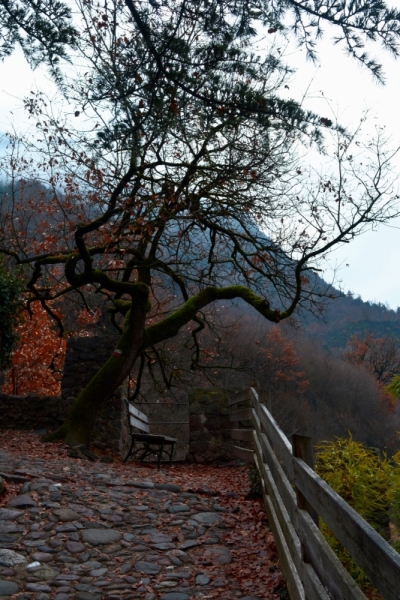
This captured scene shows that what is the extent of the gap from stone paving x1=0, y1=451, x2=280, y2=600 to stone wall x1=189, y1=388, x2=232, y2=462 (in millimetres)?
3724

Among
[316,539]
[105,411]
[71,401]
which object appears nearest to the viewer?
[316,539]

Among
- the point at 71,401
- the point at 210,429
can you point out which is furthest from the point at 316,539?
the point at 71,401

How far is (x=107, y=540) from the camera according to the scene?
4766mm

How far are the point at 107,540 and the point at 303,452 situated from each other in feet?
8.35

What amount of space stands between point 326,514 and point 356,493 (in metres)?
2.49

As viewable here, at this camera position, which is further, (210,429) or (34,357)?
(34,357)

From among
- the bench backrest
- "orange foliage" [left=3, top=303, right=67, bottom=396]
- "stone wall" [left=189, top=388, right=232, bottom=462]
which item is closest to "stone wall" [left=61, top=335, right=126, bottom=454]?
the bench backrest

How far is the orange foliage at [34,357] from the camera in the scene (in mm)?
16953

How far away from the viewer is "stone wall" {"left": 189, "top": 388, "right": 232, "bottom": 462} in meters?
Result: 10.5

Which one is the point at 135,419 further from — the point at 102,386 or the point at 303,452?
the point at 303,452

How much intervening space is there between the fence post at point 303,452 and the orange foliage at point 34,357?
14270 mm

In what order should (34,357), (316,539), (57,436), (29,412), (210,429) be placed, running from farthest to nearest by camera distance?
(34,357)
(29,412)
(210,429)
(57,436)
(316,539)

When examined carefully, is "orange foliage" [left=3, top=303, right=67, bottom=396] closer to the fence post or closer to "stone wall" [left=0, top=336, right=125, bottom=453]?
"stone wall" [left=0, top=336, right=125, bottom=453]

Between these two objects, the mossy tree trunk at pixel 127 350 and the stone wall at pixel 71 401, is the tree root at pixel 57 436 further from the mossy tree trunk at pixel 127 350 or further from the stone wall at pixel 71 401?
the stone wall at pixel 71 401
